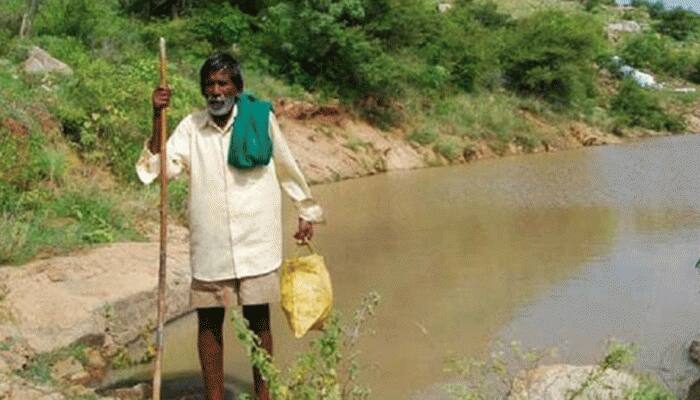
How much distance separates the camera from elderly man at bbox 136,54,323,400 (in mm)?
A: 3488

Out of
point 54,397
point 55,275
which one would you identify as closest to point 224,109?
point 54,397

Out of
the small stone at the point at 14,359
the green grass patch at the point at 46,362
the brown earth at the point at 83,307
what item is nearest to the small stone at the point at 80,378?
the brown earth at the point at 83,307

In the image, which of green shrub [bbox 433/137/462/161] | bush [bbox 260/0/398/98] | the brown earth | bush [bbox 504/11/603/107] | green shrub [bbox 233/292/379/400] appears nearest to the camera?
green shrub [bbox 233/292/379/400]

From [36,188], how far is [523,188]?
7.48 m

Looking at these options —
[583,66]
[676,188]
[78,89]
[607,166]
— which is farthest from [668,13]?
[78,89]

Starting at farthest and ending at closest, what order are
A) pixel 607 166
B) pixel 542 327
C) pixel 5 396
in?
1. pixel 607 166
2. pixel 542 327
3. pixel 5 396

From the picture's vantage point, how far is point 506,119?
2111 centimetres

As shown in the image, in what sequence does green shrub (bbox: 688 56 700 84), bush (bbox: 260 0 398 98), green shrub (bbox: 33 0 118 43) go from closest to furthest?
1. green shrub (bbox: 33 0 118 43)
2. bush (bbox: 260 0 398 98)
3. green shrub (bbox: 688 56 700 84)

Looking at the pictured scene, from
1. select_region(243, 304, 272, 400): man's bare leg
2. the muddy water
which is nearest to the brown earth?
the muddy water

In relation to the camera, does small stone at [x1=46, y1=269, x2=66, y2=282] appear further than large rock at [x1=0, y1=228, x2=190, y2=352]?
Yes

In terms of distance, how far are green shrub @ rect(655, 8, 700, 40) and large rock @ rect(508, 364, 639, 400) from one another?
163 feet

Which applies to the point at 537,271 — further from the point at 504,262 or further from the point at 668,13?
the point at 668,13

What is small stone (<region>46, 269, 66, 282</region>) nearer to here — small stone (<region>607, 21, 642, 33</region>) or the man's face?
the man's face

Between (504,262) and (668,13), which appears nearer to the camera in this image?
(504,262)
